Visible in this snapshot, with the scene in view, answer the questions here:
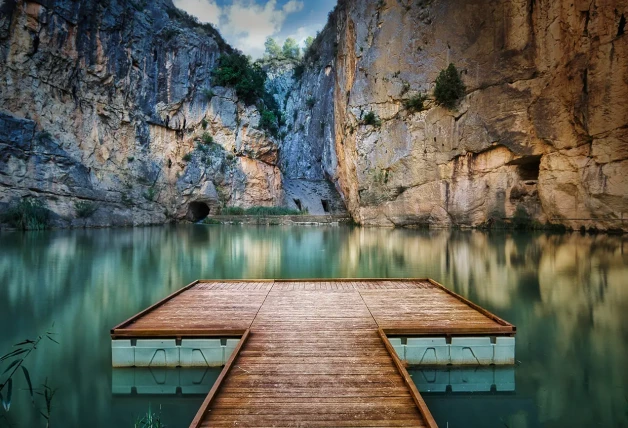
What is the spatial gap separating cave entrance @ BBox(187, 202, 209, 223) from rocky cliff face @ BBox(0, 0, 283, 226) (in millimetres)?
154

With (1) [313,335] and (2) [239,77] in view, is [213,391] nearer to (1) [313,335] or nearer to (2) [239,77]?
(1) [313,335]

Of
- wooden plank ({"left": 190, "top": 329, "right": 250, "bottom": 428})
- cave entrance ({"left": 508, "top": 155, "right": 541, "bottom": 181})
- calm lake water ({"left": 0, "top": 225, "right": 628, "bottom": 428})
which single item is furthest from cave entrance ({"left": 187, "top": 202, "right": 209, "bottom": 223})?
wooden plank ({"left": 190, "top": 329, "right": 250, "bottom": 428})

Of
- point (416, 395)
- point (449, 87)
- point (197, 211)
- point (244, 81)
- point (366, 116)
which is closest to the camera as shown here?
point (416, 395)

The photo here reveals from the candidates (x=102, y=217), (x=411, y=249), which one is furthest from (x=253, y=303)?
(x=102, y=217)

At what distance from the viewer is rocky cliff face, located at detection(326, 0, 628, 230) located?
19281 mm

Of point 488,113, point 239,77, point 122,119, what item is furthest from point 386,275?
point 239,77

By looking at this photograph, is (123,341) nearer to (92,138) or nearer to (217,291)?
(217,291)

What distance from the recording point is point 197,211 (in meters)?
41.2

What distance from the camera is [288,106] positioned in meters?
57.4

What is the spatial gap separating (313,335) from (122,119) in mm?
34705

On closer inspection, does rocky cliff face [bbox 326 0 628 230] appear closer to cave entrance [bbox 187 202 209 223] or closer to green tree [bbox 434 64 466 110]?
green tree [bbox 434 64 466 110]

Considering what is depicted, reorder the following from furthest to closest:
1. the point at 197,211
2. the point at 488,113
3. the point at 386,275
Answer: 1. the point at 197,211
2. the point at 488,113
3. the point at 386,275

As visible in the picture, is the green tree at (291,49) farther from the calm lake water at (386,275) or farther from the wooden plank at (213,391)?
the wooden plank at (213,391)

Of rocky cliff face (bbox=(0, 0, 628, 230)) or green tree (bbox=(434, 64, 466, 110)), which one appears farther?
green tree (bbox=(434, 64, 466, 110))
